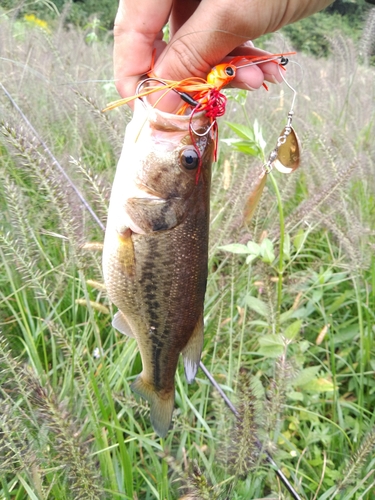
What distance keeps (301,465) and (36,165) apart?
66.8 inches

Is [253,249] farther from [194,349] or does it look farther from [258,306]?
[194,349]

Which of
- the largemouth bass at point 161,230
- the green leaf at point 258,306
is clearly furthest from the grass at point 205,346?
the largemouth bass at point 161,230

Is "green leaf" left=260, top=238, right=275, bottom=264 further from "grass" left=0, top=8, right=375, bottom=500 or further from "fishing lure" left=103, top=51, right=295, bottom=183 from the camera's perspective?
"fishing lure" left=103, top=51, right=295, bottom=183

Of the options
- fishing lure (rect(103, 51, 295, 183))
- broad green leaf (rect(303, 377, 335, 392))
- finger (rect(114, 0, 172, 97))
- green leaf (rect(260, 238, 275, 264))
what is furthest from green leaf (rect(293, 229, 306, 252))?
finger (rect(114, 0, 172, 97))

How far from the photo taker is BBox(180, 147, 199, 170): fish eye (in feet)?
4.30

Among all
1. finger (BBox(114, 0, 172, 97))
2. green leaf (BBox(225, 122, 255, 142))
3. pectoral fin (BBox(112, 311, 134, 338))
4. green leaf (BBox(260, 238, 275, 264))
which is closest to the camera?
finger (BBox(114, 0, 172, 97))

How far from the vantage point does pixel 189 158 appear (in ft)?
4.32

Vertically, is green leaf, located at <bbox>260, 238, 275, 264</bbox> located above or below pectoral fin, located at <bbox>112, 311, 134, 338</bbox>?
above

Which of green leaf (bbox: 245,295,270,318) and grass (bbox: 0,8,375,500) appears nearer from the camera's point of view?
grass (bbox: 0,8,375,500)

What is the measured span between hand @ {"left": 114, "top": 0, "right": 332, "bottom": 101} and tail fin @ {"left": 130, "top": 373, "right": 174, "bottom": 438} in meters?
1.01

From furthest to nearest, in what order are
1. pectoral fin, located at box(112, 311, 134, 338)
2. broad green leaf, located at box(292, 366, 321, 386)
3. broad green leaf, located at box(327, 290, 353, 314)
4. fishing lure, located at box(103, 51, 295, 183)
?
1. broad green leaf, located at box(327, 290, 353, 314)
2. broad green leaf, located at box(292, 366, 321, 386)
3. pectoral fin, located at box(112, 311, 134, 338)
4. fishing lure, located at box(103, 51, 295, 183)

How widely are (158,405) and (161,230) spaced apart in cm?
58

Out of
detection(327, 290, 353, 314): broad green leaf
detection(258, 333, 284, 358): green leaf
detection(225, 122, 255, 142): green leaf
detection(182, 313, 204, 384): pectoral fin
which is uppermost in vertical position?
detection(225, 122, 255, 142): green leaf

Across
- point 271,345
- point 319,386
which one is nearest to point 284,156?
point 271,345
